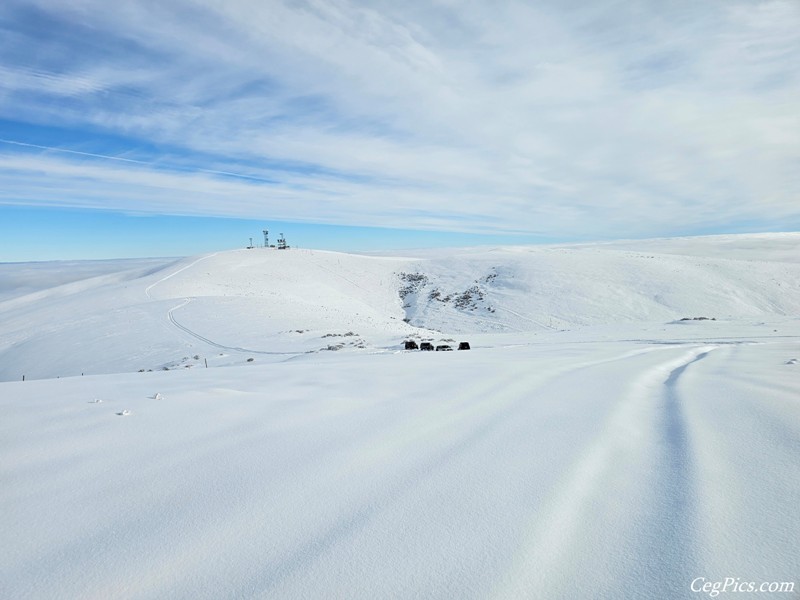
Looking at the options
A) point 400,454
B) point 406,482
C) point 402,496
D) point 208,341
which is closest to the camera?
point 402,496

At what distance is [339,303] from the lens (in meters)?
30.9

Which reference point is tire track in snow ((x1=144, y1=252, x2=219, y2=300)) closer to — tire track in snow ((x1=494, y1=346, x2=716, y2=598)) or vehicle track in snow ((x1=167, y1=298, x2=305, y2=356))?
vehicle track in snow ((x1=167, y1=298, x2=305, y2=356))

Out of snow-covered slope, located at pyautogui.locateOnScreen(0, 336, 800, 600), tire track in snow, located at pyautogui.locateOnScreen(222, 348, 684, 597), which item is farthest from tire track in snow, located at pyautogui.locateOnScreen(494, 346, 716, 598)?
tire track in snow, located at pyautogui.locateOnScreen(222, 348, 684, 597)

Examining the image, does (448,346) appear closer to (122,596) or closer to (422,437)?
(422,437)

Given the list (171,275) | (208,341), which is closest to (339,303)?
(208,341)

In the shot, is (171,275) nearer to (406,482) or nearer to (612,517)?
(406,482)

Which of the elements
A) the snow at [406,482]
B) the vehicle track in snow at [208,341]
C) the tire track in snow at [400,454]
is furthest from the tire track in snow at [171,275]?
the tire track in snow at [400,454]

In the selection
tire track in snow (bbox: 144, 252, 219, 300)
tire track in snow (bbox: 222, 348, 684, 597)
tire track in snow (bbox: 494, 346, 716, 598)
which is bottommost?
tire track in snow (bbox: 222, 348, 684, 597)

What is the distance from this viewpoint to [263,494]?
7.08 ft

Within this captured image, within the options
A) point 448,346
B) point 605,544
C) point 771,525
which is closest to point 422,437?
point 605,544

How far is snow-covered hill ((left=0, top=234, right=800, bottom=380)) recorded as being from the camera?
640 inches

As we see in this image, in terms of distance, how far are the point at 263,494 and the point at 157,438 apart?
1.29 m

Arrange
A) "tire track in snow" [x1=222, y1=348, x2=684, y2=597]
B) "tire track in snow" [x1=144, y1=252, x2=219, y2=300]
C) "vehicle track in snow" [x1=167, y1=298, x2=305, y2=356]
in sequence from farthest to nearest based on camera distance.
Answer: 1. "tire track in snow" [x1=144, y1=252, x2=219, y2=300]
2. "vehicle track in snow" [x1=167, y1=298, x2=305, y2=356]
3. "tire track in snow" [x1=222, y1=348, x2=684, y2=597]

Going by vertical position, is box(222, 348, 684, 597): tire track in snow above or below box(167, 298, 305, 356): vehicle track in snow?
above
